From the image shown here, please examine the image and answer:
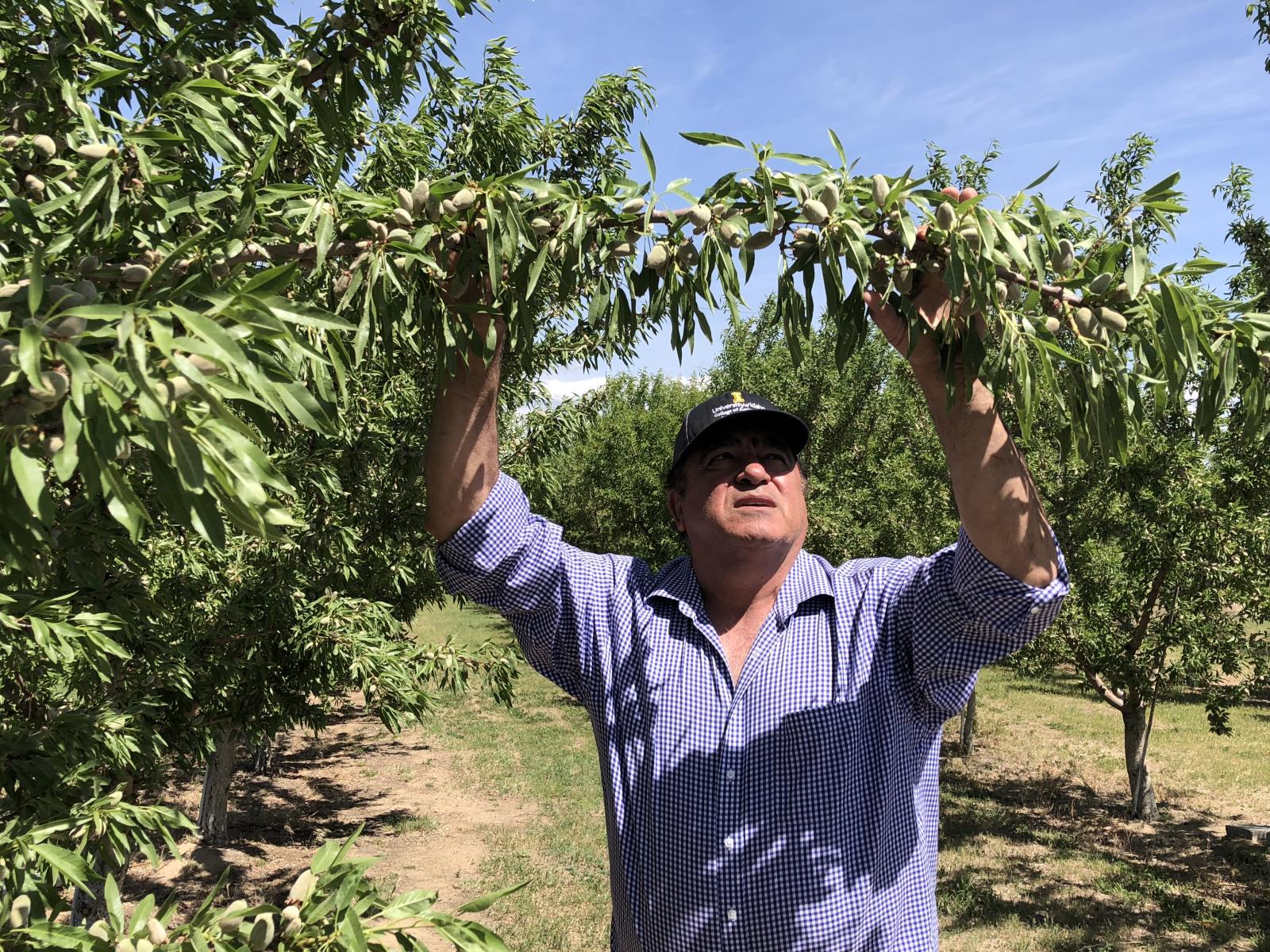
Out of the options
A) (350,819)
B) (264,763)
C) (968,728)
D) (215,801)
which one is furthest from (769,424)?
(264,763)

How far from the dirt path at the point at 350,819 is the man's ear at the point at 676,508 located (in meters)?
5.62

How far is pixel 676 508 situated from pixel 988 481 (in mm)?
1151

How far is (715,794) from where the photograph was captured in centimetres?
221

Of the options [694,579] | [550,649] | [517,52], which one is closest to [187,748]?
[550,649]

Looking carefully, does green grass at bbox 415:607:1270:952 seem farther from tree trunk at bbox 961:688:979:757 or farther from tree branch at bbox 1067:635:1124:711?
tree branch at bbox 1067:635:1124:711

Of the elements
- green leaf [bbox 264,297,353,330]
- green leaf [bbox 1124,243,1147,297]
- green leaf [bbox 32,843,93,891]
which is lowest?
green leaf [bbox 32,843,93,891]

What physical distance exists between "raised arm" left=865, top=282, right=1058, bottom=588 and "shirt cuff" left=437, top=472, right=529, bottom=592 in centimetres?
99

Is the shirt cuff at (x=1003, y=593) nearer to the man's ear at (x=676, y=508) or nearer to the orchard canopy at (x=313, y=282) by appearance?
the orchard canopy at (x=313, y=282)

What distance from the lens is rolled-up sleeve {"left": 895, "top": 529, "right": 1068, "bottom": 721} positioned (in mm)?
1916

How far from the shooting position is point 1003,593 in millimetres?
1907

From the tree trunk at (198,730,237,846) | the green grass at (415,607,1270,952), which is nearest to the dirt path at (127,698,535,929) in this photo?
the tree trunk at (198,730,237,846)

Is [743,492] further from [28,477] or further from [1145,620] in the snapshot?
[1145,620]

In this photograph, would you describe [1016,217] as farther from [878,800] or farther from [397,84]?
[397,84]

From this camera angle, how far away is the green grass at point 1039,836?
7.95 meters
